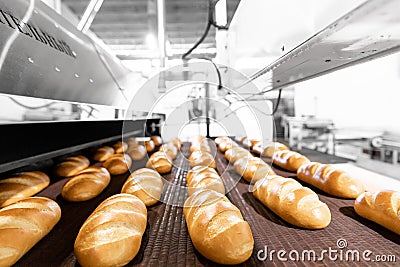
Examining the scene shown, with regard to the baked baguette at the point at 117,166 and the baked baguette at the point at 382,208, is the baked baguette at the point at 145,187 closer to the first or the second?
the baked baguette at the point at 117,166

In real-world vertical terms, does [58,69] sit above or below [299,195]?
above

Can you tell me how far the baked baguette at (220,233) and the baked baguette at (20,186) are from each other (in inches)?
29.6

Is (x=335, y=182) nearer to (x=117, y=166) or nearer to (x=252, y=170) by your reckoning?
(x=252, y=170)

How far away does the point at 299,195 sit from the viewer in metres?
1.00

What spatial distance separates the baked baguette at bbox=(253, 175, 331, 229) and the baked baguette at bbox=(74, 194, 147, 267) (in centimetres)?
49

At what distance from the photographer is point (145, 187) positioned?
120 cm

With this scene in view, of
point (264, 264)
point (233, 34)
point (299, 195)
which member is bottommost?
point (264, 264)

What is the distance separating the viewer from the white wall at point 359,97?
401cm

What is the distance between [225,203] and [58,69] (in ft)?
3.85

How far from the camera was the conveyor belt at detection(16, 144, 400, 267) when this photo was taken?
0.75 m

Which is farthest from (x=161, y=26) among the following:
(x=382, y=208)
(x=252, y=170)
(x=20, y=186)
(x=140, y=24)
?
(x=140, y=24)

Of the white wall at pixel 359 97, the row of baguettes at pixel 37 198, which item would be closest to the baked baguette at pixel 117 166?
the row of baguettes at pixel 37 198

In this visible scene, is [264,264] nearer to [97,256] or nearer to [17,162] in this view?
[97,256]

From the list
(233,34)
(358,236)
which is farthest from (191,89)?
(358,236)
